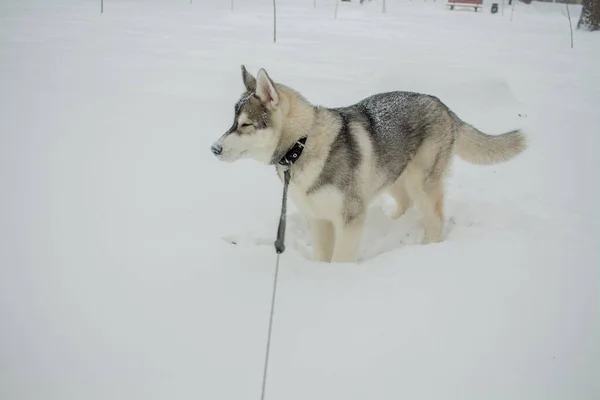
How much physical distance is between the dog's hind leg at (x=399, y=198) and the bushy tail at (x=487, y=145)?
62 centimetres

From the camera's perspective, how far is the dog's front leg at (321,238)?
10.2 ft

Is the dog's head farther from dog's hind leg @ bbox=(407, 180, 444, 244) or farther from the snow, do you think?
dog's hind leg @ bbox=(407, 180, 444, 244)

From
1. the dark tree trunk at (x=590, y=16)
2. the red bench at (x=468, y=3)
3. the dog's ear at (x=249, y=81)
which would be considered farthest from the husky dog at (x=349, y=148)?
the red bench at (x=468, y=3)

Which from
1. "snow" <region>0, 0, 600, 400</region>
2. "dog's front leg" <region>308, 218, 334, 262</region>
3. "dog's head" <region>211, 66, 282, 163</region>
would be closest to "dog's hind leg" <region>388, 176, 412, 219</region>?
"snow" <region>0, 0, 600, 400</region>

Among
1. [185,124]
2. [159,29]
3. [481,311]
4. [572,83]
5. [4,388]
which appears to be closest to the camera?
[4,388]

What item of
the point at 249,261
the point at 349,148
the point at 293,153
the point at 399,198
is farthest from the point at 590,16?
the point at 249,261

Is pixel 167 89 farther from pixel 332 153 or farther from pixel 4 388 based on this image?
pixel 4 388

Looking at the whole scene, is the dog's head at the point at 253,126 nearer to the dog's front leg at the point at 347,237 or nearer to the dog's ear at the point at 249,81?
the dog's ear at the point at 249,81

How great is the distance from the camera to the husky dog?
8.49ft

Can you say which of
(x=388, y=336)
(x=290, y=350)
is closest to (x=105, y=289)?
(x=290, y=350)

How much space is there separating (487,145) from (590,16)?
13.7 metres

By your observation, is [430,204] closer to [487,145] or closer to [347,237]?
[487,145]

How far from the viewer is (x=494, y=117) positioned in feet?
18.9

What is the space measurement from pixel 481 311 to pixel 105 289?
6.98ft
